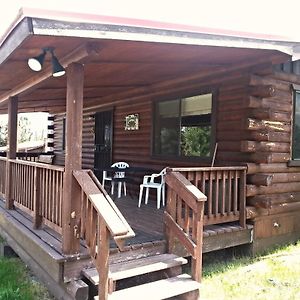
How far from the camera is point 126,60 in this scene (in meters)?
4.53

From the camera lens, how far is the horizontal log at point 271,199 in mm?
5328

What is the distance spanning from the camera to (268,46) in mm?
4332

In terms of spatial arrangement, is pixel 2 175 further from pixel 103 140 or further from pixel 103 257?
pixel 103 257

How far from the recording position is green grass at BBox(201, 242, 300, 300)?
404 cm

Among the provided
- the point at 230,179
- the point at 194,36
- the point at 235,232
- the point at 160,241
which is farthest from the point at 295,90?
the point at 160,241

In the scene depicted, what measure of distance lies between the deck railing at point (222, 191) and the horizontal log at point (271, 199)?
0.28 metres

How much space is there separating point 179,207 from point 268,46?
2.14 m

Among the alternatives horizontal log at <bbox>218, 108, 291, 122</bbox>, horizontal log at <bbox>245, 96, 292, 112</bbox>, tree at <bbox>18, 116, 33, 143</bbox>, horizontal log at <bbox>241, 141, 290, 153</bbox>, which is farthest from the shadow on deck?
tree at <bbox>18, 116, 33, 143</bbox>

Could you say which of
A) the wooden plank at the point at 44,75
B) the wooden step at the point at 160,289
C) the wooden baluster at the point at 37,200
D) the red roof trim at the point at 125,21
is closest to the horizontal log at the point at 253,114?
the red roof trim at the point at 125,21

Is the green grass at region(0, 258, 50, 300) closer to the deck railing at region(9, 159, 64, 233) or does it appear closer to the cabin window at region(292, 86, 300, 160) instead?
the deck railing at region(9, 159, 64, 233)

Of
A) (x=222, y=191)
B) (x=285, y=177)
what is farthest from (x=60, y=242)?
(x=285, y=177)

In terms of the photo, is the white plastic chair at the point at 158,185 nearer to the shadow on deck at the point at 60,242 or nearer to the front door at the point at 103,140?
the shadow on deck at the point at 60,242

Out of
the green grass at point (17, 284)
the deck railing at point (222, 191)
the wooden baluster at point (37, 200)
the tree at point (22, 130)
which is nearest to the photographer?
the green grass at point (17, 284)

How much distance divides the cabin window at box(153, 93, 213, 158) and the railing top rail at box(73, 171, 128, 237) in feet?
9.52
